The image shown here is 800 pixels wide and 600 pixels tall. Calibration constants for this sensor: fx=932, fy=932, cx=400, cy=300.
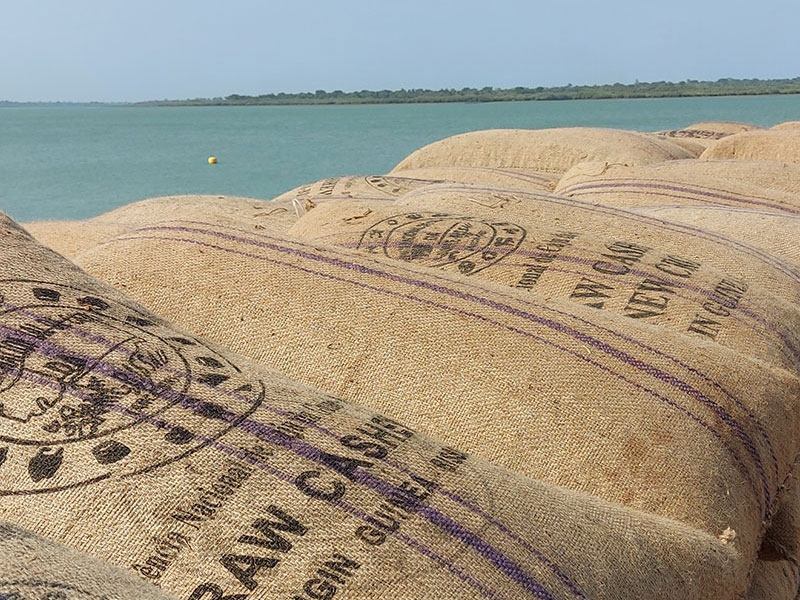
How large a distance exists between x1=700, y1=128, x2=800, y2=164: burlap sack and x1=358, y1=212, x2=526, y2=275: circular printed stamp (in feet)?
7.87

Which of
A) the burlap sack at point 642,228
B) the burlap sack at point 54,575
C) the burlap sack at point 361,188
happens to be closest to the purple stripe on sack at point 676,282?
the burlap sack at point 642,228

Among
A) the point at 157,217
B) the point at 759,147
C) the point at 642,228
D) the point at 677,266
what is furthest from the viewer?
the point at 759,147

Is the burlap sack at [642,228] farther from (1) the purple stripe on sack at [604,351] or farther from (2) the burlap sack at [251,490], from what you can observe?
(2) the burlap sack at [251,490]

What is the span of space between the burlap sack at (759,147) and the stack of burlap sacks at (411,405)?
1.60 m

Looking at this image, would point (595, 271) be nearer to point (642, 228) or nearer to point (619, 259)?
point (619, 259)

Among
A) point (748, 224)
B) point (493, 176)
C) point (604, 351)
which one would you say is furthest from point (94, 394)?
point (493, 176)

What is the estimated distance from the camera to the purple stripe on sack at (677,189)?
2.94 meters

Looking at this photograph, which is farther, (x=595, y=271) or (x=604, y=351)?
(x=595, y=271)

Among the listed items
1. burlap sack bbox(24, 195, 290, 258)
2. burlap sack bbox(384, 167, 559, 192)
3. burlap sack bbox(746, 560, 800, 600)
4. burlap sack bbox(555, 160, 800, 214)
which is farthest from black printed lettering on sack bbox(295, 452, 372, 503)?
burlap sack bbox(384, 167, 559, 192)

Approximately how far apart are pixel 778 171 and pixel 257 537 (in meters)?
2.96

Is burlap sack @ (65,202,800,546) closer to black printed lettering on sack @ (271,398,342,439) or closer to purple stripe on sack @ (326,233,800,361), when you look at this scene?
purple stripe on sack @ (326,233,800,361)

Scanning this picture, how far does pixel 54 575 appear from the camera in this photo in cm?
75

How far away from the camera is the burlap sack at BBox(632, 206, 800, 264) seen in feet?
7.95

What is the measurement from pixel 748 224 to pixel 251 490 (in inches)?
77.1
